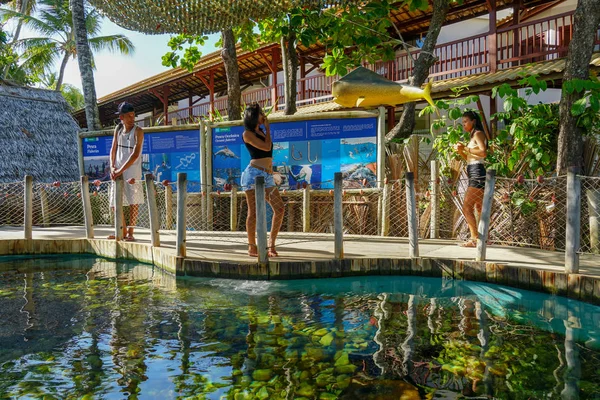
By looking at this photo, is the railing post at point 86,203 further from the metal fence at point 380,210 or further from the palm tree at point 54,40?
the palm tree at point 54,40

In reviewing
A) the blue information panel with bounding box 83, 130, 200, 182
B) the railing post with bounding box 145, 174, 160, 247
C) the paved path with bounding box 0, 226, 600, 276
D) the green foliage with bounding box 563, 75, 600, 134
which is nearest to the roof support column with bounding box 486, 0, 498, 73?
the green foliage with bounding box 563, 75, 600, 134

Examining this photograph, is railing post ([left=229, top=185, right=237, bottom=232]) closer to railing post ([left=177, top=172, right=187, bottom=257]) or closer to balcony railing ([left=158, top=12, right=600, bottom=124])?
railing post ([left=177, top=172, right=187, bottom=257])

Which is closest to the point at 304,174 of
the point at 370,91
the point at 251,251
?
the point at 251,251

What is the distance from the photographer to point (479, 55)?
35.2 ft

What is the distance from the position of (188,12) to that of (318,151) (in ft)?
15.3

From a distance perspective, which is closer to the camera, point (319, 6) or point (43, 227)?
point (319, 6)

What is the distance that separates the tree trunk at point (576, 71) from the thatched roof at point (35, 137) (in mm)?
9969

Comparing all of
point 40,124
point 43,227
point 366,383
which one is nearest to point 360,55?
point 366,383

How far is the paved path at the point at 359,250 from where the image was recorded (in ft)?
15.9

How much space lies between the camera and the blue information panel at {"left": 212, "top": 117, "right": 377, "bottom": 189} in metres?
7.07

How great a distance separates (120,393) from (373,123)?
533 centimetres

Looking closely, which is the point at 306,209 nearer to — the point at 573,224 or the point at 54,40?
the point at 573,224

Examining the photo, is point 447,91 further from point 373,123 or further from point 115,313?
point 115,313

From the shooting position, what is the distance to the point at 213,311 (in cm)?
401
